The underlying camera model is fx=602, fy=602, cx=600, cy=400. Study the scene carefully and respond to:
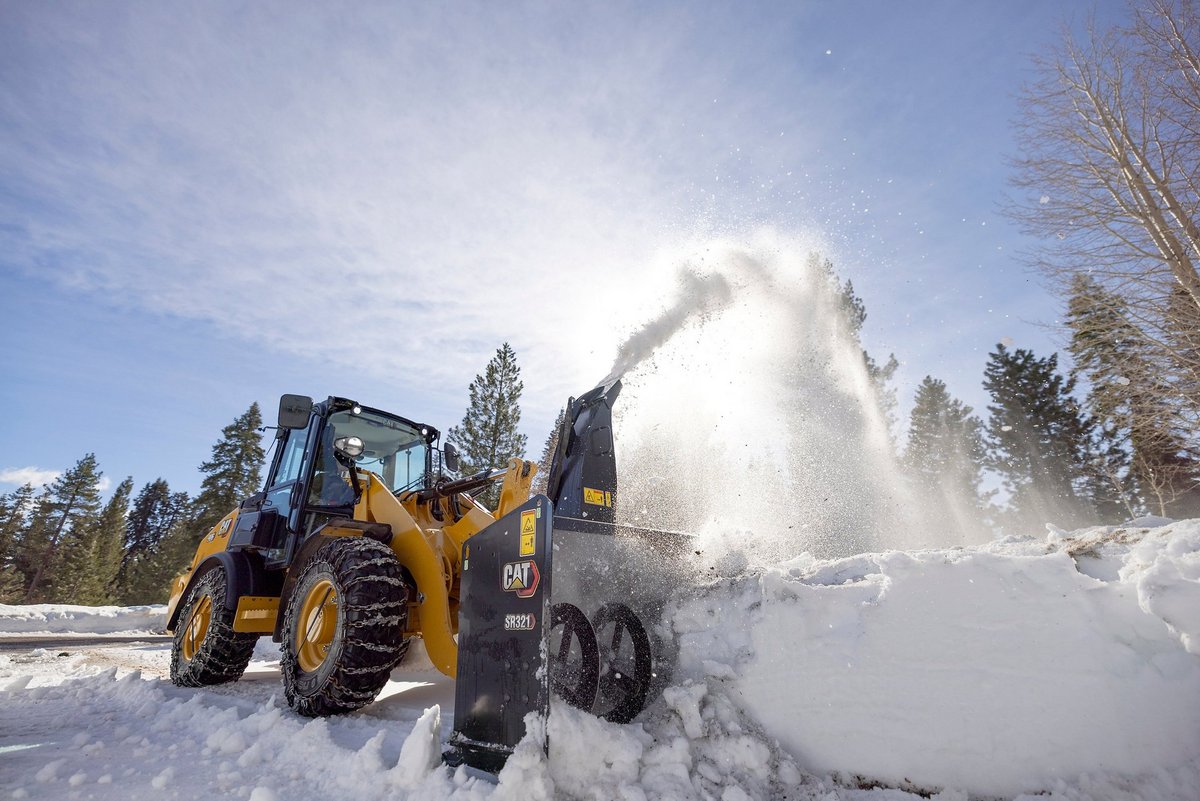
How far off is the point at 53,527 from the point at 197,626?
50.4 metres

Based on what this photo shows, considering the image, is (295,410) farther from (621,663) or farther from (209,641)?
(621,663)

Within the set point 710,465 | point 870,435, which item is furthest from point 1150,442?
point 870,435

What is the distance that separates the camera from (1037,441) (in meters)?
29.6

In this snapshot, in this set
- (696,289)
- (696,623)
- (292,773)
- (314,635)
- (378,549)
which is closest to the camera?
(292,773)

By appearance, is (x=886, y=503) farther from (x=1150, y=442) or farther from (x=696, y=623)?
(x=696, y=623)

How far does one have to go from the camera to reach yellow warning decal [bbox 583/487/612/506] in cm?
446

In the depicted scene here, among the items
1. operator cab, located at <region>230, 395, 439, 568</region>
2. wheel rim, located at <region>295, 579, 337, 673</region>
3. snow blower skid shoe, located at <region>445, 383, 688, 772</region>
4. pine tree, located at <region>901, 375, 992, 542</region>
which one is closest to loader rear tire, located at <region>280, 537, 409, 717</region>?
wheel rim, located at <region>295, 579, 337, 673</region>

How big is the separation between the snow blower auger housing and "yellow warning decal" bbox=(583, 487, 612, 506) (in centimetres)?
1

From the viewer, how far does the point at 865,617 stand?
3.07 meters

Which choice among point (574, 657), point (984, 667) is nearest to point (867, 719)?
point (984, 667)

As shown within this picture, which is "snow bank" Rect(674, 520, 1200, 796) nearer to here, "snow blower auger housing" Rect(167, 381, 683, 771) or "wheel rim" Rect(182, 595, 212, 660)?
"snow blower auger housing" Rect(167, 381, 683, 771)

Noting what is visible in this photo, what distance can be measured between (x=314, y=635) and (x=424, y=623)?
906 mm

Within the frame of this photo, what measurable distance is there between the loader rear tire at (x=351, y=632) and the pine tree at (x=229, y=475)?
29.8m

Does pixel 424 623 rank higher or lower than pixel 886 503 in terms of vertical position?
lower
